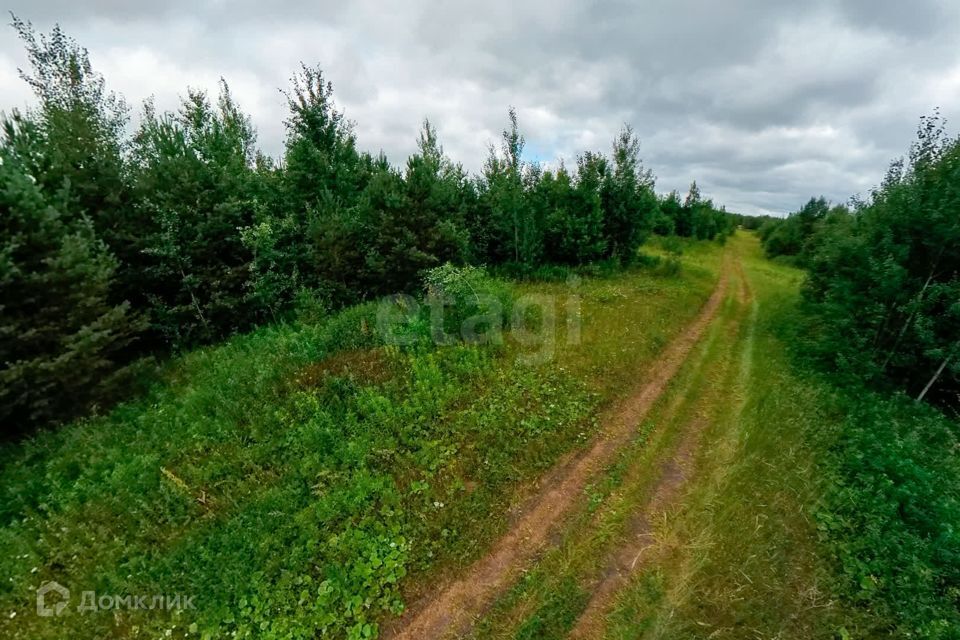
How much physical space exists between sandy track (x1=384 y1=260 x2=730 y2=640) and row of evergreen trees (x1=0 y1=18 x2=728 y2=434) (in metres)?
10.1

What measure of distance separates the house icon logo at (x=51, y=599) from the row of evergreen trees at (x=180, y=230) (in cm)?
516

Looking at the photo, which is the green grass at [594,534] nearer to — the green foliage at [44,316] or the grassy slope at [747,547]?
the grassy slope at [747,547]

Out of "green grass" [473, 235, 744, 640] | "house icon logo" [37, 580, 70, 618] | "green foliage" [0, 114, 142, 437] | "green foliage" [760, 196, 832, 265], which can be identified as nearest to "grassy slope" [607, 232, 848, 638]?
"green grass" [473, 235, 744, 640]

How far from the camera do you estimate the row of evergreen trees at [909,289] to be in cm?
921

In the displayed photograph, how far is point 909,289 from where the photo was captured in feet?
32.2

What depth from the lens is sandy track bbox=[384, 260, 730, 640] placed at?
483 cm

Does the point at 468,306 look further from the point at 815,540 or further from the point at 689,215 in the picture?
the point at 689,215

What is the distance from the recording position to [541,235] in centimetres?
2309

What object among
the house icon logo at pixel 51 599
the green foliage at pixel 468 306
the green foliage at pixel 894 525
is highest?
the green foliage at pixel 468 306

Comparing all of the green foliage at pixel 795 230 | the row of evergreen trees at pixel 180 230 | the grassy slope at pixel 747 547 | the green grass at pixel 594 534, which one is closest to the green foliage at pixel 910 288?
the grassy slope at pixel 747 547

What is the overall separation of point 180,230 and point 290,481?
12109 millimetres

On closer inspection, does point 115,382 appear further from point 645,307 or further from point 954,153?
point 954,153

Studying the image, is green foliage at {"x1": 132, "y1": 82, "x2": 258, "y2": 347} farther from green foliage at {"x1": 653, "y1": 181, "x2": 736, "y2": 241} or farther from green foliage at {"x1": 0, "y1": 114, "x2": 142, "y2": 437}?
green foliage at {"x1": 653, "y1": 181, "x2": 736, "y2": 241}

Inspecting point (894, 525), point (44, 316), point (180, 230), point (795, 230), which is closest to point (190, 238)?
point (180, 230)
